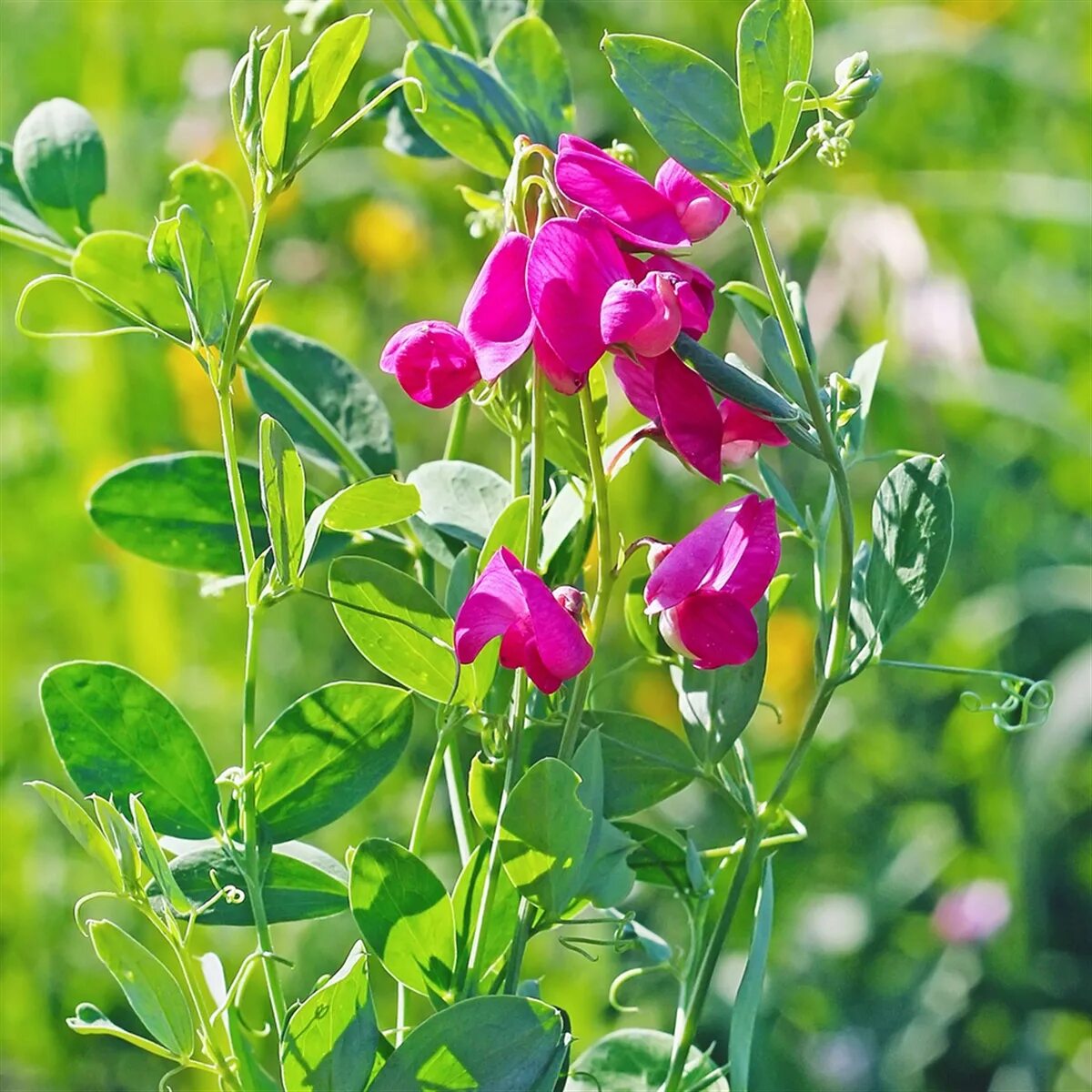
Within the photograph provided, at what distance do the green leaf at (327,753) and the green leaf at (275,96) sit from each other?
0.17 m

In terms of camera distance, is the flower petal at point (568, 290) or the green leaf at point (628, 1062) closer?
the flower petal at point (568, 290)

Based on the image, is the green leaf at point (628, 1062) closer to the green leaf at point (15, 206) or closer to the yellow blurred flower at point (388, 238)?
the green leaf at point (15, 206)

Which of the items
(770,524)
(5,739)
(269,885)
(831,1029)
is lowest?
(831,1029)

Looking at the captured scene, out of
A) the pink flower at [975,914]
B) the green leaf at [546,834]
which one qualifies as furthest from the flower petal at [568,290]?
the pink flower at [975,914]

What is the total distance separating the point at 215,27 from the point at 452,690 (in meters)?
2.23

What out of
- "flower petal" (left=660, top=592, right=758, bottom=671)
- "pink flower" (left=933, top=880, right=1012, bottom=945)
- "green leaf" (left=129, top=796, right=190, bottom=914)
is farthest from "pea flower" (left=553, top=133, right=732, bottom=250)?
"pink flower" (left=933, top=880, right=1012, bottom=945)

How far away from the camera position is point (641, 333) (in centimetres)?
42

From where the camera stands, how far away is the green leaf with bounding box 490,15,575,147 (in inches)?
24.2

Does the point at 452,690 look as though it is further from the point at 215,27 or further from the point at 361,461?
the point at 215,27

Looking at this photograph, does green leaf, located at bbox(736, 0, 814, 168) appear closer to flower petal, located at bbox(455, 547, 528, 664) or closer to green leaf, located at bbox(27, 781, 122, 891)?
flower petal, located at bbox(455, 547, 528, 664)

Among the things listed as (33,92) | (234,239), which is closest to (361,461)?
(234,239)

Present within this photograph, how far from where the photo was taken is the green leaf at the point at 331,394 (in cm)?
66

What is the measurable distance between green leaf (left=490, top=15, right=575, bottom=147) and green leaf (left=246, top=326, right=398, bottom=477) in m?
0.13

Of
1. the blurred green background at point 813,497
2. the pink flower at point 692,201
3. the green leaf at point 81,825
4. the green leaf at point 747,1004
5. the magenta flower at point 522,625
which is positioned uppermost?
the pink flower at point 692,201
